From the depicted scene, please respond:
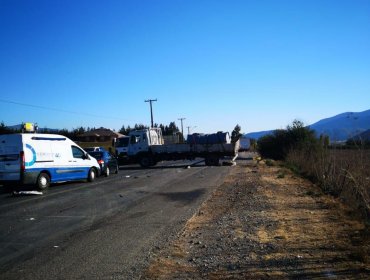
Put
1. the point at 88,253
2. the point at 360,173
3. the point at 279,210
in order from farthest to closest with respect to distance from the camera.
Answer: the point at 279,210, the point at 360,173, the point at 88,253

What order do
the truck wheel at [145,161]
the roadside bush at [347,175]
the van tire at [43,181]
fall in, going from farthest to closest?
the truck wheel at [145,161] → the van tire at [43,181] → the roadside bush at [347,175]

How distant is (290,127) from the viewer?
47.0 meters

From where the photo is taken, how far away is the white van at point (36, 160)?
57.3ft

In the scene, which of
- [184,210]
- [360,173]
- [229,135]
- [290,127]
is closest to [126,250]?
[184,210]

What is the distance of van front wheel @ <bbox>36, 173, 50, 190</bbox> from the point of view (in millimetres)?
18094

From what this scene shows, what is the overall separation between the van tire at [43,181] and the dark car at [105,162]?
665 cm

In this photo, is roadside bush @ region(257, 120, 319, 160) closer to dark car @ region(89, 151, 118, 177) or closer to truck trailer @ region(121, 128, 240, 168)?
truck trailer @ region(121, 128, 240, 168)

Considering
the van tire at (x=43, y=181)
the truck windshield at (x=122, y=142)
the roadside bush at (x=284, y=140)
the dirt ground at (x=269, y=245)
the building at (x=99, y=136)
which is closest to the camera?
the dirt ground at (x=269, y=245)

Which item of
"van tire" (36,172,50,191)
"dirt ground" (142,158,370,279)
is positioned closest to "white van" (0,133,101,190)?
"van tire" (36,172,50,191)

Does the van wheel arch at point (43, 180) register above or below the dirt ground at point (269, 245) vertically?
above

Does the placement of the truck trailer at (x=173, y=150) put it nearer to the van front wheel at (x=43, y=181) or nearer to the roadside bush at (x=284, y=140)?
the roadside bush at (x=284, y=140)

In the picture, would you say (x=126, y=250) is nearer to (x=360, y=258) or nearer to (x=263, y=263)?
(x=263, y=263)

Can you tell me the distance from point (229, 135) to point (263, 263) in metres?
31.7

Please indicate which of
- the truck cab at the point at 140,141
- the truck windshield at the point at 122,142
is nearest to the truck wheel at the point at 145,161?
the truck cab at the point at 140,141
